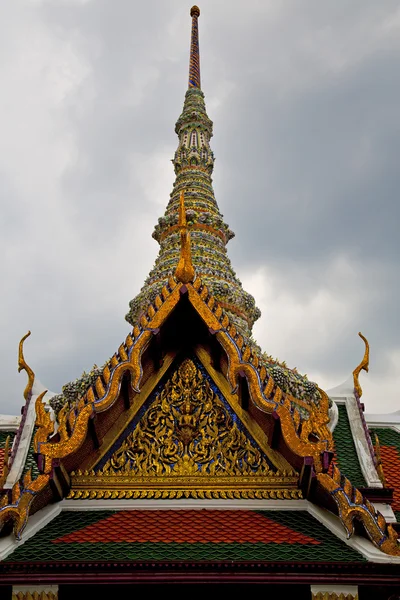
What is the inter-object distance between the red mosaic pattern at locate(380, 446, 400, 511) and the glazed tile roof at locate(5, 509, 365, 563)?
1609mm

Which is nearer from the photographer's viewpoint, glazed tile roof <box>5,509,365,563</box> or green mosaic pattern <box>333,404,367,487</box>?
glazed tile roof <box>5,509,365,563</box>

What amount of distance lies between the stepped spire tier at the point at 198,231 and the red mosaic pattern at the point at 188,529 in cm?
532

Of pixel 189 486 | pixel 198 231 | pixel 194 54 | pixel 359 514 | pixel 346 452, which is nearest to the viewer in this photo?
pixel 359 514

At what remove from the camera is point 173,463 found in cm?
493

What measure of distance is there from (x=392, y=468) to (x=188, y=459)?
2875mm

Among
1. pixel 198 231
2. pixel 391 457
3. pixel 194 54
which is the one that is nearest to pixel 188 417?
pixel 391 457

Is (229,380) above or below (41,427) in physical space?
above

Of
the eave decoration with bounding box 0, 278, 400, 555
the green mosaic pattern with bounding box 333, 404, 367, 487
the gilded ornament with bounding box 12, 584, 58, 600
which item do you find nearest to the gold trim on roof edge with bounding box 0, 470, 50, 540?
the eave decoration with bounding box 0, 278, 400, 555

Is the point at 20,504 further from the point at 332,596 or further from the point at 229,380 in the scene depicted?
the point at 332,596

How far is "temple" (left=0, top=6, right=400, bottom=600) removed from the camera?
3799 millimetres

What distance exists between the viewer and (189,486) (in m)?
4.82

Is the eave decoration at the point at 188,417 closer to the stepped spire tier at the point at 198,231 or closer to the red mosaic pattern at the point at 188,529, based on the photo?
the red mosaic pattern at the point at 188,529

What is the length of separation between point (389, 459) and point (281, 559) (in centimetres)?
347

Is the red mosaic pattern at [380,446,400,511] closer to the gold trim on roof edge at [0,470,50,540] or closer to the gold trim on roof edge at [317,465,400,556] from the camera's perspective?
the gold trim on roof edge at [317,465,400,556]
